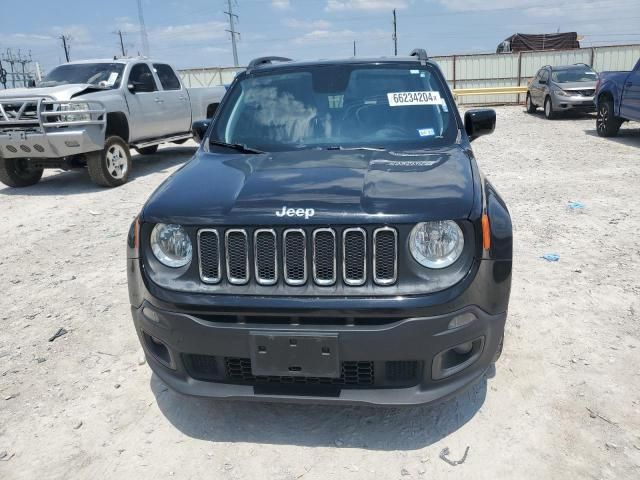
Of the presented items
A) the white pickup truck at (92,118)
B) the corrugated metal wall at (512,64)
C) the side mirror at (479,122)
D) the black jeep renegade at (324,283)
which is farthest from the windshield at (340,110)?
the corrugated metal wall at (512,64)

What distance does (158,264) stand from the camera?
2518 millimetres

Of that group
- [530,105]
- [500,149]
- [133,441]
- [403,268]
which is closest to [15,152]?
[133,441]

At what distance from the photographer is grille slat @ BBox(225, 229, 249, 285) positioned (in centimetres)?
236

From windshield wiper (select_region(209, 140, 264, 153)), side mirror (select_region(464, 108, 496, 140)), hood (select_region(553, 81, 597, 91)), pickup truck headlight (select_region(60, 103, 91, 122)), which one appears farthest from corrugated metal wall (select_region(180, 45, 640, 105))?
windshield wiper (select_region(209, 140, 264, 153))

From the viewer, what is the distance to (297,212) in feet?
7.61

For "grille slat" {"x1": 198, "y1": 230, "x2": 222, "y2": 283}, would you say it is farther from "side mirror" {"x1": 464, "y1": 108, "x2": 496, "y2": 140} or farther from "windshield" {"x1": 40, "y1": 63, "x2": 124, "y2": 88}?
"windshield" {"x1": 40, "y1": 63, "x2": 124, "y2": 88}

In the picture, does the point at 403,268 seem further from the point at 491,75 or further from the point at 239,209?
the point at 491,75

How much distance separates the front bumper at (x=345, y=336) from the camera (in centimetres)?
224

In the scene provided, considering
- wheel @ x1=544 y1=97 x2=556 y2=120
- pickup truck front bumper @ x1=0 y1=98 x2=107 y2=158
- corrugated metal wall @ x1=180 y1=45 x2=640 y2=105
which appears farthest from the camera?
corrugated metal wall @ x1=180 y1=45 x2=640 y2=105

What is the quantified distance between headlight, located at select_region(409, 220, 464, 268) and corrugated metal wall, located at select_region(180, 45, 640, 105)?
24.9 m

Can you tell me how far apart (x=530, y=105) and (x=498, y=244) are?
18.1m

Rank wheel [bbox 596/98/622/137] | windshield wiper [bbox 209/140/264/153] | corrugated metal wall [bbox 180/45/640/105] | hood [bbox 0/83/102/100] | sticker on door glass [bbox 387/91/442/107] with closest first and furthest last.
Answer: windshield wiper [bbox 209/140/264/153] < sticker on door glass [bbox 387/91/442/107] < hood [bbox 0/83/102/100] < wheel [bbox 596/98/622/137] < corrugated metal wall [bbox 180/45/640/105]

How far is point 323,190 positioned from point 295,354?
0.74m

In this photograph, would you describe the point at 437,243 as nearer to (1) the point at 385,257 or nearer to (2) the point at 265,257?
(1) the point at 385,257
